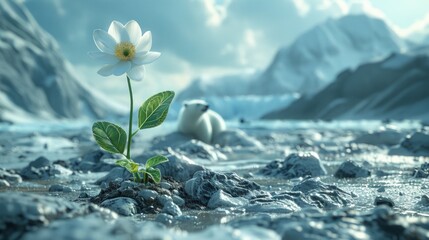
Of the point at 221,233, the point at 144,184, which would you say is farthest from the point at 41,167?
the point at 221,233

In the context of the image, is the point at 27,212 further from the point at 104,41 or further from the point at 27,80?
the point at 27,80

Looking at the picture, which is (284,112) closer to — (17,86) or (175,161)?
(17,86)

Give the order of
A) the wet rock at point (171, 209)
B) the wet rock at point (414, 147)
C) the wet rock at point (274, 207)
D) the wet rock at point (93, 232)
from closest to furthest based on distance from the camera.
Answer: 1. the wet rock at point (93, 232)
2. the wet rock at point (171, 209)
3. the wet rock at point (274, 207)
4. the wet rock at point (414, 147)

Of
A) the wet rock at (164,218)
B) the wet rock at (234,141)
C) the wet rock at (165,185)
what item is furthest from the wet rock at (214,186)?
the wet rock at (234,141)

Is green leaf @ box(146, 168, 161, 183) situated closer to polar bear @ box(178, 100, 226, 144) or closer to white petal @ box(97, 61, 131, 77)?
white petal @ box(97, 61, 131, 77)

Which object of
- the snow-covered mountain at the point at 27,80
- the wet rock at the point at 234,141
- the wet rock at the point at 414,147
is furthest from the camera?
the snow-covered mountain at the point at 27,80

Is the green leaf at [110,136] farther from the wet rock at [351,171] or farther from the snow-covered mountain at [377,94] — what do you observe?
the snow-covered mountain at [377,94]

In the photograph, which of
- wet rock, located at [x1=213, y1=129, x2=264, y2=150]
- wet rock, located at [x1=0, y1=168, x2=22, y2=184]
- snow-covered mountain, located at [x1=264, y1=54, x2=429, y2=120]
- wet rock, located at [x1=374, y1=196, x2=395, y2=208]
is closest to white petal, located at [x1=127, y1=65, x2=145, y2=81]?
wet rock, located at [x1=374, y1=196, x2=395, y2=208]
